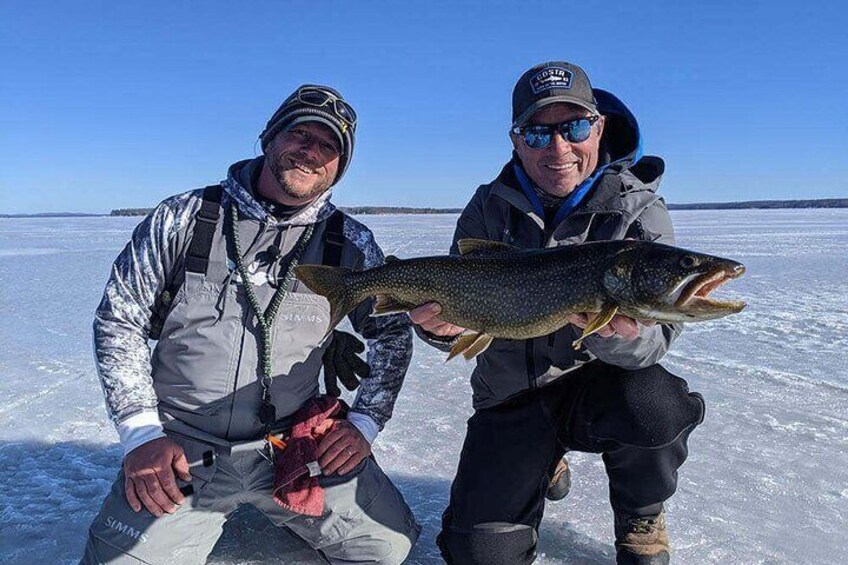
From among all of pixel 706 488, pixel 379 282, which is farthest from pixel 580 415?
pixel 379 282

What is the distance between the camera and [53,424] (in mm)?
4539

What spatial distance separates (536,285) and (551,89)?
119 centimetres

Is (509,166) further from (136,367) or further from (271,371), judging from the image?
(136,367)

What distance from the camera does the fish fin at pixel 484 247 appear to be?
2996 millimetres

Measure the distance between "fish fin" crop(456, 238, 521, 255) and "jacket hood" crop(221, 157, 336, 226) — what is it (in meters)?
0.88

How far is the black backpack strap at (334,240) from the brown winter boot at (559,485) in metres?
1.73

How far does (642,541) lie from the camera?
2986 mm

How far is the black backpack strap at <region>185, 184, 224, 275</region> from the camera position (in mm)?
3207

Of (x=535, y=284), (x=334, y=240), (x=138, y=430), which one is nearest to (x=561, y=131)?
(x=535, y=284)

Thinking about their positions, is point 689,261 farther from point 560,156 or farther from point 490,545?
point 490,545

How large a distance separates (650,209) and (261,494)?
8.18 feet

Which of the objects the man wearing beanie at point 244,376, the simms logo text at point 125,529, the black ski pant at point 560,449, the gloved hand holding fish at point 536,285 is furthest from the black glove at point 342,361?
the simms logo text at point 125,529

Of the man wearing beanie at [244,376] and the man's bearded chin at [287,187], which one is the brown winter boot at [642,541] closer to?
the man wearing beanie at [244,376]

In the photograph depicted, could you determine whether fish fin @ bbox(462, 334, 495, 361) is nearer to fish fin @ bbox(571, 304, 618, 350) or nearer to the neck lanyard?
fish fin @ bbox(571, 304, 618, 350)
